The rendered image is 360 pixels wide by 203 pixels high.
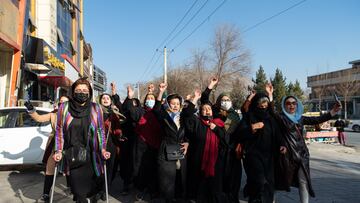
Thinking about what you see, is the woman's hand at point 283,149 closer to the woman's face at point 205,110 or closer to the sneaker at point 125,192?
the woman's face at point 205,110

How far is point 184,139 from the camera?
17.0 ft

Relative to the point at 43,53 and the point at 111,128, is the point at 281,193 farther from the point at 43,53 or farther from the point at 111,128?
the point at 43,53

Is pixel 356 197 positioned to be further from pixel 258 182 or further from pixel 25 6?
pixel 25 6

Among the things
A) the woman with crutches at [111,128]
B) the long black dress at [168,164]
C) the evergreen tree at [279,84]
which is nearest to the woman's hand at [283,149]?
the long black dress at [168,164]

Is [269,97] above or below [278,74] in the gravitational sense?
below

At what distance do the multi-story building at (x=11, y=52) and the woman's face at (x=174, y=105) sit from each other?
9.84m

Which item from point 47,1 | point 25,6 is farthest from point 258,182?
point 47,1

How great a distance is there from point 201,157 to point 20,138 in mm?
4769

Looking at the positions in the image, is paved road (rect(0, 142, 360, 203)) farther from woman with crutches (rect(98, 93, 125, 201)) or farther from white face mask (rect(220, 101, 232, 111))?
white face mask (rect(220, 101, 232, 111))

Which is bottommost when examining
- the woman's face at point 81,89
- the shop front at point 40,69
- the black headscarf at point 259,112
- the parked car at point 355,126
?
the parked car at point 355,126

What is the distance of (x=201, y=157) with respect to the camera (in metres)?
5.20

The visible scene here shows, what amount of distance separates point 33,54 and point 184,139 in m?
12.3

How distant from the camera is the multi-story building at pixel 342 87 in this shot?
46938mm

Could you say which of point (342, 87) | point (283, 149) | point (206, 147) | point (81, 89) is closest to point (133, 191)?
point (206, 147)
